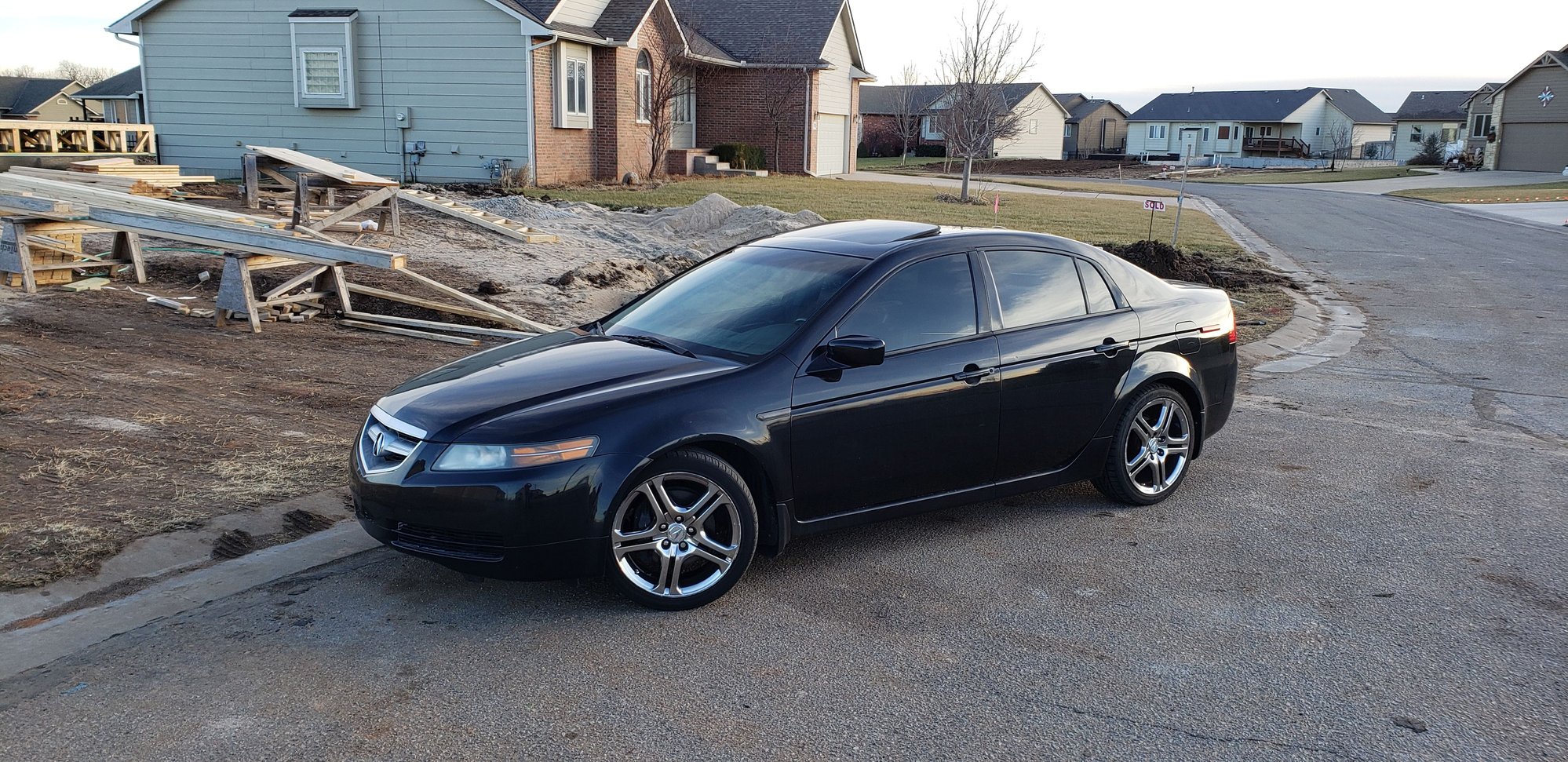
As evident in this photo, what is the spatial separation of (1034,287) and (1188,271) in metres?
10.7

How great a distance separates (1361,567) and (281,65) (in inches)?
1071

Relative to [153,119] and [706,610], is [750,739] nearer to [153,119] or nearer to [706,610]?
[706,610]

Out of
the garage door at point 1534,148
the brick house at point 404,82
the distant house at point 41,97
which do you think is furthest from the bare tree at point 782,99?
the distant house at point 41,97

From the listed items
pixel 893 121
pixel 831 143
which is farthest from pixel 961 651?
pixel 893 121

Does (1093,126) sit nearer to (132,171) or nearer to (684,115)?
(684,115)

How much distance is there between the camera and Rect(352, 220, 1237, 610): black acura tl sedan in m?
4.48

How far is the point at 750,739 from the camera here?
12.1ft

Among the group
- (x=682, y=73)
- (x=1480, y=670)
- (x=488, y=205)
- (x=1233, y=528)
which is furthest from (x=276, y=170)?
(x=682, y=73)

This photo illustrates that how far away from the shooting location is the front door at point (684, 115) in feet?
116

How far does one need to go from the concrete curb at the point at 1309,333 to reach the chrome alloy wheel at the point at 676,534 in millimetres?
6963

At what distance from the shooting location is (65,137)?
71.1 ft

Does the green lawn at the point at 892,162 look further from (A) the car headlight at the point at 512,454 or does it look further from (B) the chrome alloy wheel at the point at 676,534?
(A) the car headlight at the point at 512,454

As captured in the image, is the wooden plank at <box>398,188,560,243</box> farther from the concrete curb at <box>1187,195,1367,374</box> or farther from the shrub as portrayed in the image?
the shrub

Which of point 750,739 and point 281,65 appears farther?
point 281,65
